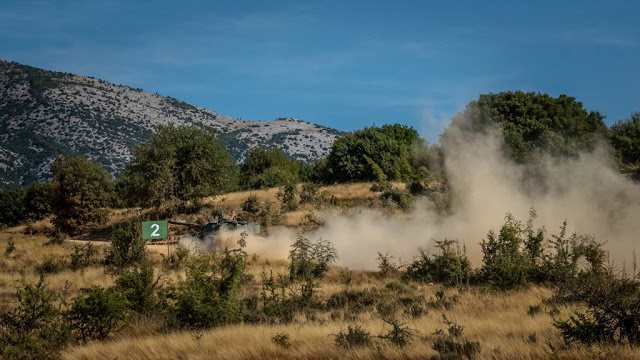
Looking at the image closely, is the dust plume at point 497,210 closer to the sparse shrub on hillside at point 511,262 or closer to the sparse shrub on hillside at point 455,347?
the sparse shrub on hillside at point 511,262

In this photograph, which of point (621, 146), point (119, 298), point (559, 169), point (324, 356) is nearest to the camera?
point (324, 356)

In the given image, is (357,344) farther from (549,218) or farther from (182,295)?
(549,218)

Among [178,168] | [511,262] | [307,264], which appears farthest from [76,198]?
[511,262]

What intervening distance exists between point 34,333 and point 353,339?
730cm

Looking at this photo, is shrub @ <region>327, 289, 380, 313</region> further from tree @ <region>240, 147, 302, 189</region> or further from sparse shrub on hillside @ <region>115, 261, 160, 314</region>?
tree @ <region>240, 147, 302, 189</region>

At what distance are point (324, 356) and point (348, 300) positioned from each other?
6.88 metres

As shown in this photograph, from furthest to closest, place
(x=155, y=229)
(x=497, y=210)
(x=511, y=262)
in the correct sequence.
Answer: (x=497, y=210) → (x=155, y=229) → (x=511, y=262)

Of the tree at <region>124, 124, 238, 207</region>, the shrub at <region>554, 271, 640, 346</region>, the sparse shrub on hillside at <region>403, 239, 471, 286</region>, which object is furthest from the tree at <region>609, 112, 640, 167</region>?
the shrub at <region>554, 271, 640, 346</region>

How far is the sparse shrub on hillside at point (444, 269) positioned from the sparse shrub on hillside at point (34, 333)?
12.6 m

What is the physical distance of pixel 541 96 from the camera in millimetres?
49781

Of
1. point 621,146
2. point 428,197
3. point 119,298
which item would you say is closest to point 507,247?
point 119,298

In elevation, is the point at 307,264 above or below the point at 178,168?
below

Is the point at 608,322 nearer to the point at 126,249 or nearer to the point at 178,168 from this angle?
the point at 126,249

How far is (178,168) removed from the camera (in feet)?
163
